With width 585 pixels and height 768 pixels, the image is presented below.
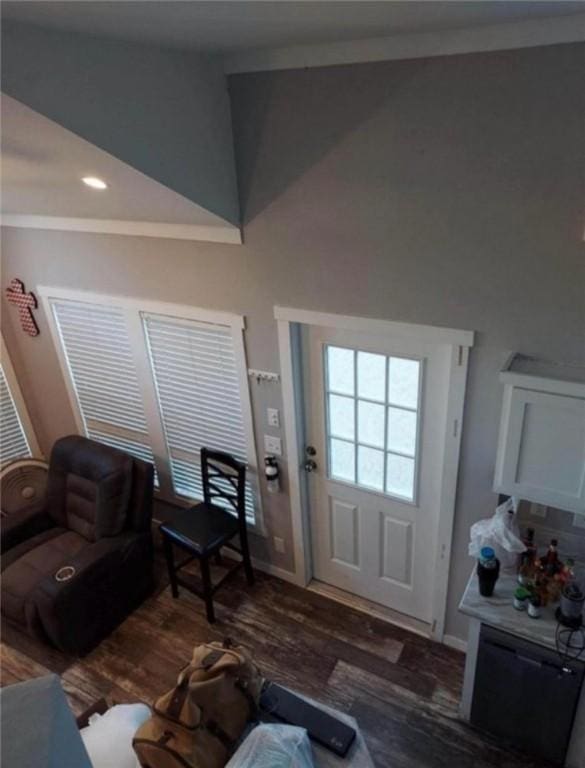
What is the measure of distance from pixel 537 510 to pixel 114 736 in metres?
2.01

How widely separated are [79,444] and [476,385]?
8.74ft

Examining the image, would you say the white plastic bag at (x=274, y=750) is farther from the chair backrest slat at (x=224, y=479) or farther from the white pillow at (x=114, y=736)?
the chair backrest slat at (x=224, y=479)

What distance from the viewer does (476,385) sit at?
243 centimetres

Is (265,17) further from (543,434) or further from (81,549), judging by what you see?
(81,549)

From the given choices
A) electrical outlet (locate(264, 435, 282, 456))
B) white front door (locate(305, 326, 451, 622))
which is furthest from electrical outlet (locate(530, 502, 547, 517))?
electrical outlet (locate(264, 435, 282, 456))

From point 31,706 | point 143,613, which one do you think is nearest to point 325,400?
point 143,613

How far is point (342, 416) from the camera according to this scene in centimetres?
299

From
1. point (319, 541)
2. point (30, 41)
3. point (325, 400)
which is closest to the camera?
point (30, 41)

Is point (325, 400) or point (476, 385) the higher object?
point (476, 385)

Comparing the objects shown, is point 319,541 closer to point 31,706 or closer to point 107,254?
point 107,254

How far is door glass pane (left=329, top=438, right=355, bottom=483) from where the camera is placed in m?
3.08

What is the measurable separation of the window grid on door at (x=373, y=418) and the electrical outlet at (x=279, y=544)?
2.34 ft

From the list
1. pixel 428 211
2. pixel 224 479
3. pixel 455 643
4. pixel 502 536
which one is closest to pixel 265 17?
pixel 428 211

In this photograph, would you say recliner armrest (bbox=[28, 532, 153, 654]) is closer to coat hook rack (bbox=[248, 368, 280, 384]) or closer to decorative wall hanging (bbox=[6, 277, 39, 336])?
coat hook rack (bbox=[248, 368, 280, 384])
